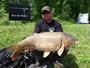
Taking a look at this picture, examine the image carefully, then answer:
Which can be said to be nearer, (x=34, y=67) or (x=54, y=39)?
(x=54, y=39)

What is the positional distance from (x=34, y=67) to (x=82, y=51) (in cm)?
183

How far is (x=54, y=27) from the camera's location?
2869 millimetres

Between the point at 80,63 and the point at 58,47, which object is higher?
the point at 58,47

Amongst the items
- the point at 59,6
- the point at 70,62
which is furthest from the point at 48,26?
the point at 59,6

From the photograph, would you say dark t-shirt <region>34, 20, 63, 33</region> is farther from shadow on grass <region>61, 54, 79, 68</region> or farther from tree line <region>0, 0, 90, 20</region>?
tree line <region>0, 0, 90, 20</region>

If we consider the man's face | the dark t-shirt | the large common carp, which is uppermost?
the man's face

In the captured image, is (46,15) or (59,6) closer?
(46,15)

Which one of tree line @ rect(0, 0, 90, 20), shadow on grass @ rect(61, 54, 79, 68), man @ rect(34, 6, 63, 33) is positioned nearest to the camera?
man @ rect(34, 6, 63, 33)

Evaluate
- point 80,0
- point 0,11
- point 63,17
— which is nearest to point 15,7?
point 0,11

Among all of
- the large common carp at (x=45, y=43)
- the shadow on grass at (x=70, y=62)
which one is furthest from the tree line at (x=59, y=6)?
the large common carp at (x=45, y=43)

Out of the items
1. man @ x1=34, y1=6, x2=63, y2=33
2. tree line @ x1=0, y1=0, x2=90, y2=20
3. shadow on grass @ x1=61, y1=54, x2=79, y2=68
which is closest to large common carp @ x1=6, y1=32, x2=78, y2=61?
man @ x1=34, y1=6, x2=63, y2=33

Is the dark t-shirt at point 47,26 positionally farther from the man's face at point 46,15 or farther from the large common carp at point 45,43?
the large common carp at point 45,43

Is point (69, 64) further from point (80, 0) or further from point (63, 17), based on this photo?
point (80, 0)

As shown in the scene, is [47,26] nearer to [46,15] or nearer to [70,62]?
[46,15]
